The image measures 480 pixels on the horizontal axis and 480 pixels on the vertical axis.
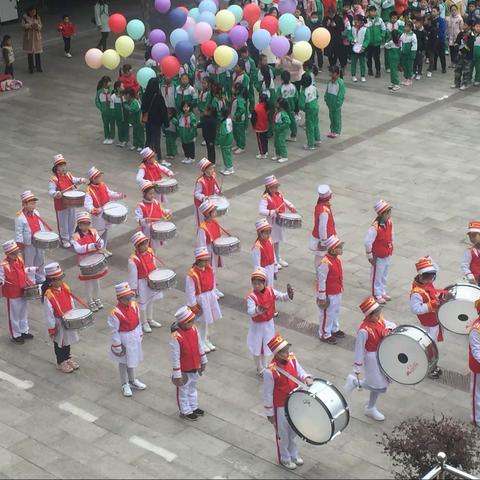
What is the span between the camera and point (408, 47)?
25.3 metres

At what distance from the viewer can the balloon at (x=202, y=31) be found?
21391 mm

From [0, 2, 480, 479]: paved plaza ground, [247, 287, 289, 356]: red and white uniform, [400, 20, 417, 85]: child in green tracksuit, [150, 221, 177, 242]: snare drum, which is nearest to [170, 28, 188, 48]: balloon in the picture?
[0, 2, 480, 479]: paved plaza ground

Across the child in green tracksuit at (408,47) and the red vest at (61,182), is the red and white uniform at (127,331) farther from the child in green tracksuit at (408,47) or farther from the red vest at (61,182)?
the child in green tracksuit at (408,47)

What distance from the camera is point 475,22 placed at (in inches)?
1049

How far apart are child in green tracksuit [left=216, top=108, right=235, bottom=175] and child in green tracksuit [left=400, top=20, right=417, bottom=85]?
6.95 m

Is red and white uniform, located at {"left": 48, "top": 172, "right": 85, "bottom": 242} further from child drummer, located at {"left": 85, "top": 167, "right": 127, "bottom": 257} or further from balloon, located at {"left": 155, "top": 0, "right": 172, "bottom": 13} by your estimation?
balloon, located at {"left": 155, "top": 0, "right": 172, "bottom": 13}

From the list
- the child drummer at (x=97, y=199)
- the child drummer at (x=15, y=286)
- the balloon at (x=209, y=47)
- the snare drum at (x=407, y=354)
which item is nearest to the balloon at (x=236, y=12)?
the balloon at (x=209, y=47)

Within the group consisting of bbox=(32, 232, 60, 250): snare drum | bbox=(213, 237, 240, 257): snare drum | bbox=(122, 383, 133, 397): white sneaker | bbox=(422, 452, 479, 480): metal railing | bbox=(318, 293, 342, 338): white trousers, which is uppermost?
bbox=(32, 232, 60, 250): snare drum

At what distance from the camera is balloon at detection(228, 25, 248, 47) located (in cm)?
2184

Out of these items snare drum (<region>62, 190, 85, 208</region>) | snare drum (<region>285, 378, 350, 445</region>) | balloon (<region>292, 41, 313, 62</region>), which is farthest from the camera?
balloon (<region>292, 41, 313, 62</region>)

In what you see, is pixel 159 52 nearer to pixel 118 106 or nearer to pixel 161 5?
pixel 118 106

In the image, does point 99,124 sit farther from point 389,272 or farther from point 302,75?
point 389,272

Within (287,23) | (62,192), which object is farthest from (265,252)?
(287,23)

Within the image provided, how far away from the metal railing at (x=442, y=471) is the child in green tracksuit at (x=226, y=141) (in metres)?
11.5
